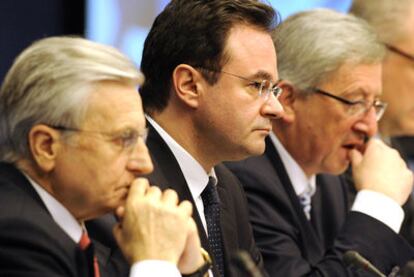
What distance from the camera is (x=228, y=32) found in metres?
2.38

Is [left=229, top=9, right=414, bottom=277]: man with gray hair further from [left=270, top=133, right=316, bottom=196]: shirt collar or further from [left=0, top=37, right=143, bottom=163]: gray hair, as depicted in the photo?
[left=0, top=37, right=143, bottom=163]: gray hair

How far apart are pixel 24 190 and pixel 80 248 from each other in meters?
0.16

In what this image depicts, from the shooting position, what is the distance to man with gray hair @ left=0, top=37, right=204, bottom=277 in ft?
5.83

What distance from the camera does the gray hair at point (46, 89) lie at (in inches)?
71.1

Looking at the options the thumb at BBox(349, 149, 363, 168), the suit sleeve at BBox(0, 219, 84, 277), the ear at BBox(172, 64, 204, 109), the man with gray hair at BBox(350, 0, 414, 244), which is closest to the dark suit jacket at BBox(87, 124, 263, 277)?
the ear at BBox(172, 64, 204, 109)

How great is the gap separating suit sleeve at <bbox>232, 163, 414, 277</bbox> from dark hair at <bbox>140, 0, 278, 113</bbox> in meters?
0.50

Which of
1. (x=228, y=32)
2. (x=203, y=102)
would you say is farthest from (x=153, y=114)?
(x=228, y=32)

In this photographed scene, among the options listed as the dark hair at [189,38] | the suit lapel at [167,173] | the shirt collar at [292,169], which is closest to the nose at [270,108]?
the dark hair at [189,38]

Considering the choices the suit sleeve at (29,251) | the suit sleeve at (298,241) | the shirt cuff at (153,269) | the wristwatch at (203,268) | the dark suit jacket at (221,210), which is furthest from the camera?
the suit sleeve at (298,241)

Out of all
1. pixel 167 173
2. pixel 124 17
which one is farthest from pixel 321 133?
pixel 124 17

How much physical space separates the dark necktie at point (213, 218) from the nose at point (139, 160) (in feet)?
1.45

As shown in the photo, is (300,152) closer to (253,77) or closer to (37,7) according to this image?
(253,77)

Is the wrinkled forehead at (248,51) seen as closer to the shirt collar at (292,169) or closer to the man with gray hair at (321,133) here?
the man with gray hair at (321,133)

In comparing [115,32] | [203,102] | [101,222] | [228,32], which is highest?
[228,32]
